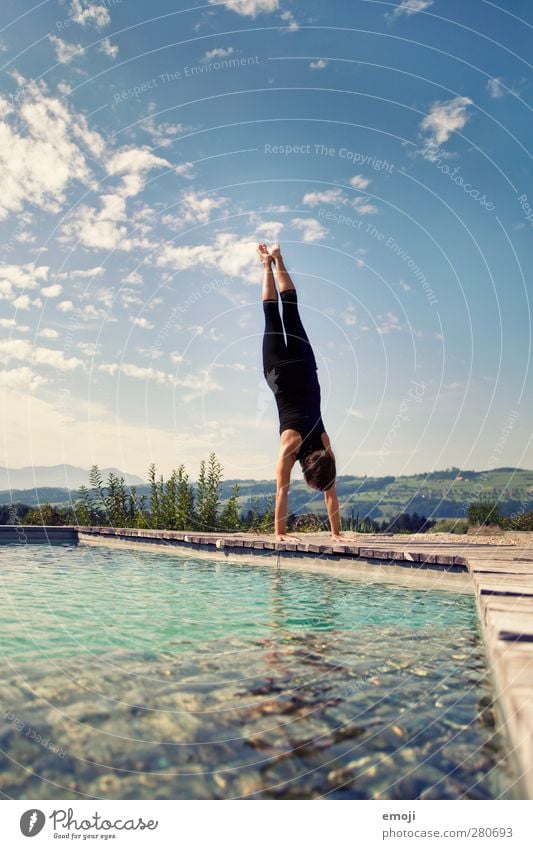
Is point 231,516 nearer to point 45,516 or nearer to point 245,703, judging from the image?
point 45,516

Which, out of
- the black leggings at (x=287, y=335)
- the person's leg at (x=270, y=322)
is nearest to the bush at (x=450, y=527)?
the black leggings at (x=287, y=335)

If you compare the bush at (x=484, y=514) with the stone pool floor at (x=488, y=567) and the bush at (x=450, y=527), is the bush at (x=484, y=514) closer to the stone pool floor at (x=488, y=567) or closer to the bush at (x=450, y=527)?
the bush at (x=450, y=527)

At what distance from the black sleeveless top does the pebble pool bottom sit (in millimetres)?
2265

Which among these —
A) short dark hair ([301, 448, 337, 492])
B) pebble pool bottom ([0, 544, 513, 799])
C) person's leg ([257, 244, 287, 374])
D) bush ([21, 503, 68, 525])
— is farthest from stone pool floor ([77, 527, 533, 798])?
bush ([21, 503, 68, 525])

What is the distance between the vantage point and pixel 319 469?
291 inches

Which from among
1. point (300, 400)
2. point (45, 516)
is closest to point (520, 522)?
point (300, 400)

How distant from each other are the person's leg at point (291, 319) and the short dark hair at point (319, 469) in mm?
1329

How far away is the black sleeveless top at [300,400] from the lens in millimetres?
7074

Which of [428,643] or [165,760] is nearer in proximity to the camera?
[165,760]
